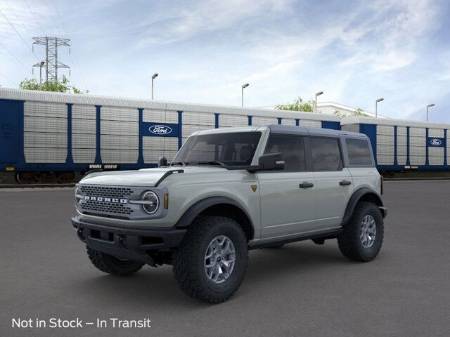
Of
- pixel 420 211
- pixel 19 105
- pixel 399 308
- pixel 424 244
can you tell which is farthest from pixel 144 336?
pixel 19 105

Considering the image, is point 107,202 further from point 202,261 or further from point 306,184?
point 306,184

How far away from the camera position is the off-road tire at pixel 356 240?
6.78m

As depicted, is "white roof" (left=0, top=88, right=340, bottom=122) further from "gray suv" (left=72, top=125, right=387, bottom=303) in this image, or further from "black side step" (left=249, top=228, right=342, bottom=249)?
"black side step" (left=249, top=228, right=342, bottom=249)

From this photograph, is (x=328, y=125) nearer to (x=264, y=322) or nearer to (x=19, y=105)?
(x=19, y=105)

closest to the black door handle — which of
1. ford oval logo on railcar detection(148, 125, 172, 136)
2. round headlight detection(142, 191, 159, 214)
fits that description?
round headlight detection(142, 191, 159, 214)

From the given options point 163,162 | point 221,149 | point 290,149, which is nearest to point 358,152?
point 290,149

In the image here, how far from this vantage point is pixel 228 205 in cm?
521

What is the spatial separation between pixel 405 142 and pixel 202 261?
1307 inches

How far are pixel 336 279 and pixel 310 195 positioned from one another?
3.61ft

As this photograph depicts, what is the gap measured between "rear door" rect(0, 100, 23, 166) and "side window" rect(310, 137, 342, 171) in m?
18.0

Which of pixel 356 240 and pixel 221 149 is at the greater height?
pixel 221 149

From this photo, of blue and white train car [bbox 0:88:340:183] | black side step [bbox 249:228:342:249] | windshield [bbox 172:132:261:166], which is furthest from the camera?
blue and white train car [bbox 0:88:340:183]

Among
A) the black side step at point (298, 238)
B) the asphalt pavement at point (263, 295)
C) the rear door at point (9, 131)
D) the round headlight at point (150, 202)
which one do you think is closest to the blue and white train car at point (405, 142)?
the rear door at point (9, 131)

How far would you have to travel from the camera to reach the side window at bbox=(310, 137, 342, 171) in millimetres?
6496
